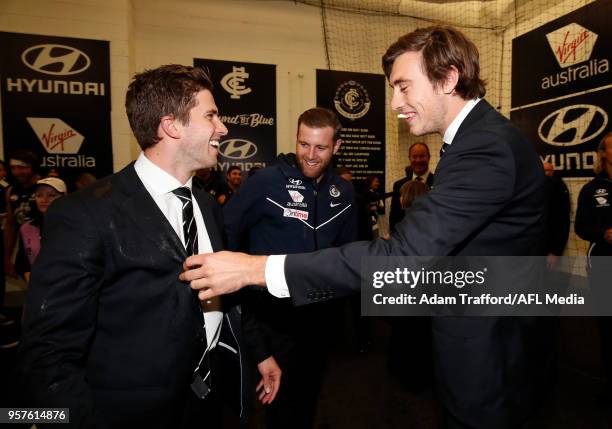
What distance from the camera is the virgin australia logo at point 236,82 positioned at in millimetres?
6496

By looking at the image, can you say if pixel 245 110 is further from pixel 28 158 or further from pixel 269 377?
pixel 269 377

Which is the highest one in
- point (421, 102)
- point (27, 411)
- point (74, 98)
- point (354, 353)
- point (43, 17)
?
point (43, 17)

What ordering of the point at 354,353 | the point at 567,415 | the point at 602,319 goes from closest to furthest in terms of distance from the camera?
the point at 567,415 → the point at 602,319 → the point at 354,353

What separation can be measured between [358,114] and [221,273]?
6.39m

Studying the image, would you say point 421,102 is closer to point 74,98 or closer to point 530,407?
point 530,407

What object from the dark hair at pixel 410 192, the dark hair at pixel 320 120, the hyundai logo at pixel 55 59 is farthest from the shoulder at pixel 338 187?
the hyundai logo at pixel 55 59

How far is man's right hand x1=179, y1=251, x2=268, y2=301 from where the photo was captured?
3.67 ft

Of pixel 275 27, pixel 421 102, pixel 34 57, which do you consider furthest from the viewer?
pixel 275 27

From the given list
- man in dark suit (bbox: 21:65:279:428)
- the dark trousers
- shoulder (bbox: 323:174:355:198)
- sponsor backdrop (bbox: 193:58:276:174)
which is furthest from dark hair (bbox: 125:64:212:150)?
sponsor backdrop (bbox: 193:58:276:174)

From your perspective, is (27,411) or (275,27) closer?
(27,411)

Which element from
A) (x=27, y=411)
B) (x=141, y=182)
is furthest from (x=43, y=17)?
(x=27, y=411)

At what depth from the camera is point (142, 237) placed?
115 centimetres

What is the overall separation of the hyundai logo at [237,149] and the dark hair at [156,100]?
5.27 meters

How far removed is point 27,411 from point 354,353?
3.14 metres
